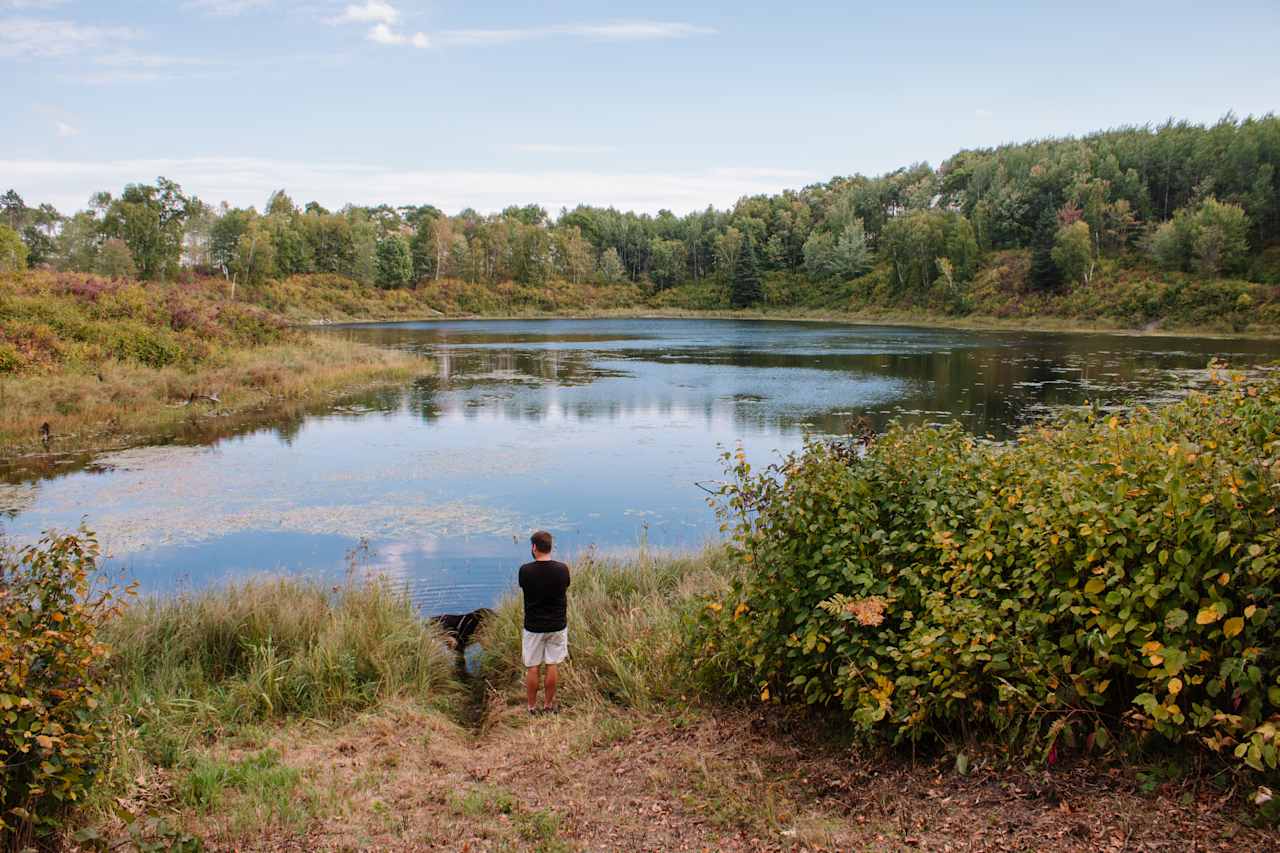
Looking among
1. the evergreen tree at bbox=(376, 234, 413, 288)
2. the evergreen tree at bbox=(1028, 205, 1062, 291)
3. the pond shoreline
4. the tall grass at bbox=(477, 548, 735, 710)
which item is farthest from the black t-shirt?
the evergreen tree at bbox=(376, 234, 413, 288)

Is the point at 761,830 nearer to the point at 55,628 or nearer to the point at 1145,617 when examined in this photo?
the point at 1145,617

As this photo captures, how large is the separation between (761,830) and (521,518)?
10.9 m

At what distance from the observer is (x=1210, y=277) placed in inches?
2933

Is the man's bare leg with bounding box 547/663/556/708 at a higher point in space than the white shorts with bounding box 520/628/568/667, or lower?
lower

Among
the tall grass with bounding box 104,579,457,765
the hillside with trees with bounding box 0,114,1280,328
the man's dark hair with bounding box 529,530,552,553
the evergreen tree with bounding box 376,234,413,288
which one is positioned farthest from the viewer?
the evergreen tree with bounding box 376,234,413,288

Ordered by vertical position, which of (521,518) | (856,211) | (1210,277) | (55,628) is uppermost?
(856,211)

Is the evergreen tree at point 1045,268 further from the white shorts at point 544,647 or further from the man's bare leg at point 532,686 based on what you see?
the man's bare leg at point 532,686

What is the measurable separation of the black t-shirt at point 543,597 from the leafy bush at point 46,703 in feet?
11.2

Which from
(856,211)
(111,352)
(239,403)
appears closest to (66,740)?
(239,403)

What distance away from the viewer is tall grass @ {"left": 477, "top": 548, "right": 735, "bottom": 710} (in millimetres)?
7074

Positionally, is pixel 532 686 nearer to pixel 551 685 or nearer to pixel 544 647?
pixel 551 685

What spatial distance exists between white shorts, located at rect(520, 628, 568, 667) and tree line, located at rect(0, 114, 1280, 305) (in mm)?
78135

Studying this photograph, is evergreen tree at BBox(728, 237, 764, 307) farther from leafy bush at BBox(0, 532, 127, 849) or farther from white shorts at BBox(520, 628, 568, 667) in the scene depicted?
leafy bush at BBox(0, 532, 127, 849)

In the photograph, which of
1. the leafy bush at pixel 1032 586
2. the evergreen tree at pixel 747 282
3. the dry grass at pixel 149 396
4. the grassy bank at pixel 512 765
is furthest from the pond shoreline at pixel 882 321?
the leafy bush at pixel 1032 586
